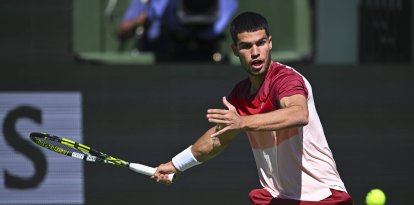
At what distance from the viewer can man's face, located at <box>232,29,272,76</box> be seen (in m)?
4.69

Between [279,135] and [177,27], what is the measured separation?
332 cm

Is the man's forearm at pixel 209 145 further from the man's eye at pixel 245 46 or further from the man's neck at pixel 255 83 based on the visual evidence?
the man's eye at pixel 245 46

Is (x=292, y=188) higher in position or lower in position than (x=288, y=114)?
lower

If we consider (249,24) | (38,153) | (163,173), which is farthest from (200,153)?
(38,153)

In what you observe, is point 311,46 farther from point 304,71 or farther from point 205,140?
point 205,140

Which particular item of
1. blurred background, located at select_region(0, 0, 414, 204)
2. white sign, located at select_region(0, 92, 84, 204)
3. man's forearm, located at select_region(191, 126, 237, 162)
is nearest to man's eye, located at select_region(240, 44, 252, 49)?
man's forearm, located at select_region(191, 126, 237, 162)

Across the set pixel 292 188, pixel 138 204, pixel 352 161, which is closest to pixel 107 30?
pixel 138 204

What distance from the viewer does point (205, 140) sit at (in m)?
5.24

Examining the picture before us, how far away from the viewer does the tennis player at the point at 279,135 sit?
15.4 ft

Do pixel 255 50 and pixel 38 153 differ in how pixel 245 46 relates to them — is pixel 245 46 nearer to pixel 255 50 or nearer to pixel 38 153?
pixel 255 50

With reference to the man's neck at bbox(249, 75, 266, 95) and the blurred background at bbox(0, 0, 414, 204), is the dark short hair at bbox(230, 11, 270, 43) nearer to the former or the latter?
the man's neck at bbox(249, 75, 266, 95)

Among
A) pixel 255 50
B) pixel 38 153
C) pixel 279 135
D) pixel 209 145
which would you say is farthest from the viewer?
pixel 38 153

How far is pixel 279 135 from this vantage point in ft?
15.8

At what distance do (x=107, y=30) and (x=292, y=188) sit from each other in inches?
142
